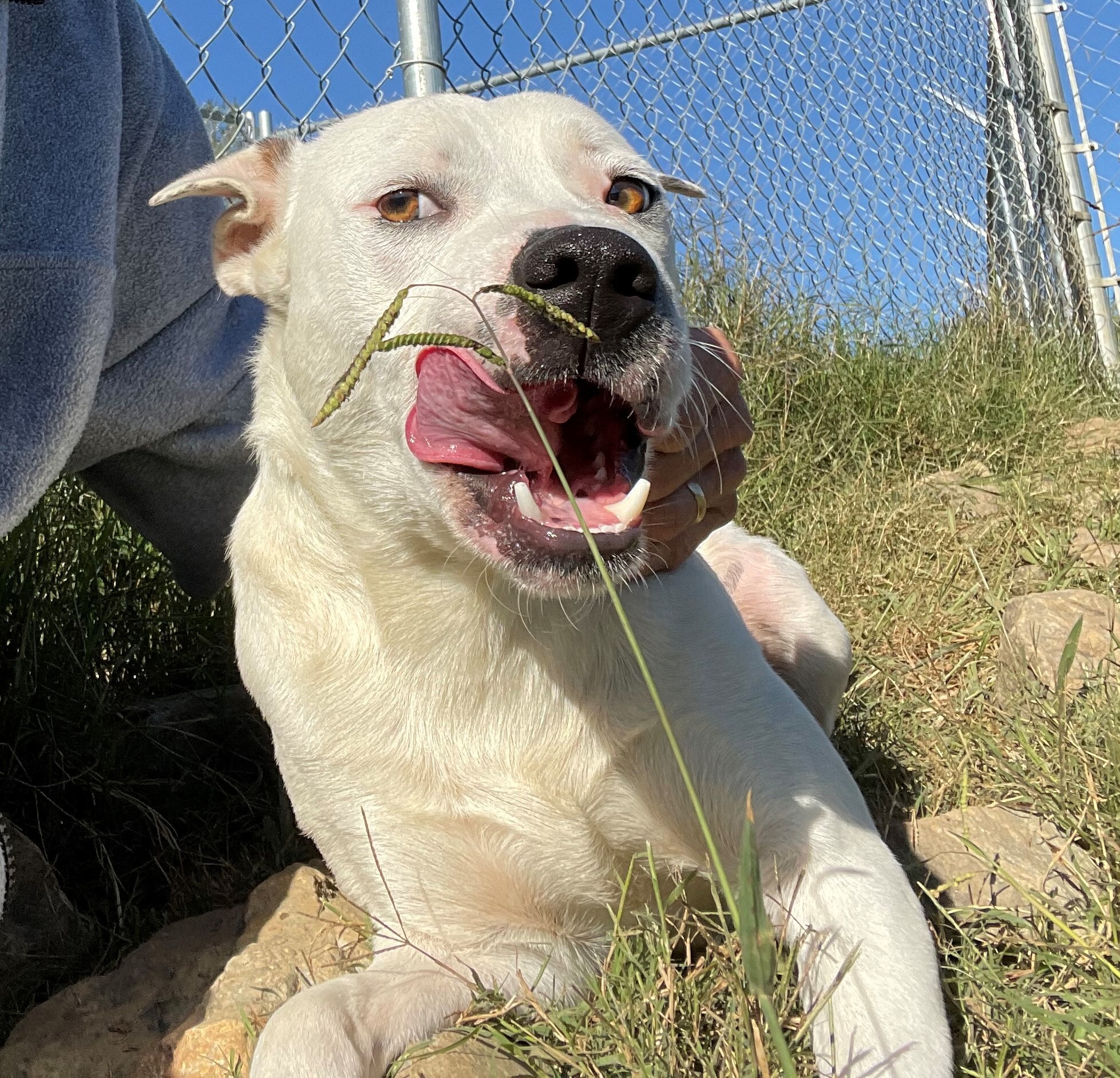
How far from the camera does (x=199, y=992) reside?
2.20 m

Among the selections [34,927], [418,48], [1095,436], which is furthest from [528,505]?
[1095,436]

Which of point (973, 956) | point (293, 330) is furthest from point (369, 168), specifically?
point (973, 956)

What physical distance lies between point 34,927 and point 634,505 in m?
1.87

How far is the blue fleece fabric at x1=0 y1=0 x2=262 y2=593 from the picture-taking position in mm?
2221

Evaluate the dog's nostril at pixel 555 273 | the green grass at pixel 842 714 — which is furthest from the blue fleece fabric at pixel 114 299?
the dog's nostril at pixel 555 273

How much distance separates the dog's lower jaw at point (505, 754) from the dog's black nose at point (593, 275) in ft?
1.92

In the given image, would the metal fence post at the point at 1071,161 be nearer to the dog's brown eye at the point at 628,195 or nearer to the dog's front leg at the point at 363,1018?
the dog's brown eye at the point at 628,195

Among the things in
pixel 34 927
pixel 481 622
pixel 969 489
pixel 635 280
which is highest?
pixel 635 280

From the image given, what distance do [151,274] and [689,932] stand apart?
1.93m

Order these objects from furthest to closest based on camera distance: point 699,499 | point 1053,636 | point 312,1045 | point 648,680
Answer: point 1053,636
point 699,499
point 312,1045
point 648,680

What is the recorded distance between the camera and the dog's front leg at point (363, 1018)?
1.63 meters

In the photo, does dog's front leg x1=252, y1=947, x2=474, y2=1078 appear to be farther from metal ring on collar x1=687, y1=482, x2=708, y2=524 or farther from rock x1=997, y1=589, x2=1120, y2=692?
rock x1=997, y1=589, x2=1120, y2=692

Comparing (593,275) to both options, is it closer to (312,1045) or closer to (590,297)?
(590,297)

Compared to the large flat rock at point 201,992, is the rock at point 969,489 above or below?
below
